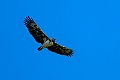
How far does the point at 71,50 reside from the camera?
50531mm

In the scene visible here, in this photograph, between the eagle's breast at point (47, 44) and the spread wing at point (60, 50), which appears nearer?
the eagle's breast at point (47, 44)

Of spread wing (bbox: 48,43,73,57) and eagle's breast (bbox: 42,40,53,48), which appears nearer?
eagle's breast (bbox: 42,40,53,48)

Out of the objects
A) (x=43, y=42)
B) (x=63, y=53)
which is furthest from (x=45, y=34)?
(x=63, y=53)

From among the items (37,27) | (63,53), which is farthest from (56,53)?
(37,27)

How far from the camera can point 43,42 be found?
156ft

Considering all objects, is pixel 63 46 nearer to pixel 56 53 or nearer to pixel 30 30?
pixel 56 53

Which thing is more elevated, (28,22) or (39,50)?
(28,22)

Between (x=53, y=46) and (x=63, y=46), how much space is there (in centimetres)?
141

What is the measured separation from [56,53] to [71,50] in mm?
1900

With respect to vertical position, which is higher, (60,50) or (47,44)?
(60,50)

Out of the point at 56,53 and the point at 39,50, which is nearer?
the point at 39,50

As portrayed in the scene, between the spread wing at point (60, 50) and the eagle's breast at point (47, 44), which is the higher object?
the spread wing at point (60, 50)

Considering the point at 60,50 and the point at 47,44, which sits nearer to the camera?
the point at 47,44

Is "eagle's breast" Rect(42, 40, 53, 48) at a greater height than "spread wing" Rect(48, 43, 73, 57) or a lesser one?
lesser
